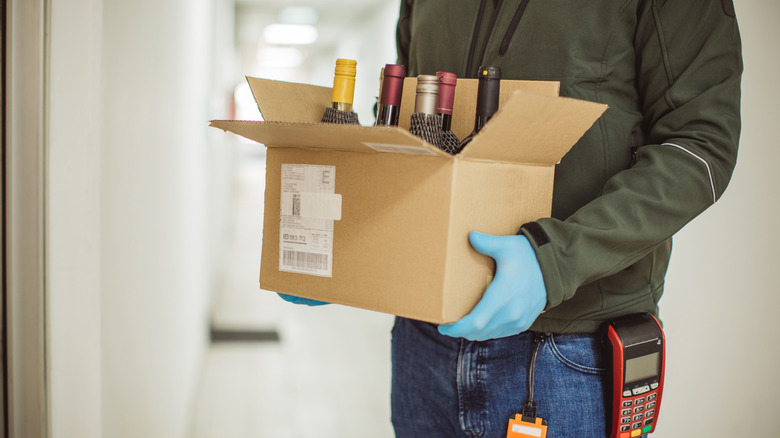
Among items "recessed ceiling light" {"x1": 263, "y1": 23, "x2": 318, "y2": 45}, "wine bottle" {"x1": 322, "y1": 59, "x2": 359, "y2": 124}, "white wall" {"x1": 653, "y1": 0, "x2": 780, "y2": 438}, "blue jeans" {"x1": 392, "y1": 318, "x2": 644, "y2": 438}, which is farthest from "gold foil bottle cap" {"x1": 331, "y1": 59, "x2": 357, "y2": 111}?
"recessed ceiling light" {"x1": 263, "y1": 23, "x2": 318, "y2": 45}

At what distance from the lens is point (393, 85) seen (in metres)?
0.72

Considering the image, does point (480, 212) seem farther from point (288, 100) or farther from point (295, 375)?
point (295, 375)

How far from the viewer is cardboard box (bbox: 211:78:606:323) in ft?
1.98

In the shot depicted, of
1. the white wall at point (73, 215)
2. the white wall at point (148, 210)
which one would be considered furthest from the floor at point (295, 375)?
the white wall at point (73, 215)

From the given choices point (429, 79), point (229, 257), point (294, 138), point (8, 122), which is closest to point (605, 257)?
point (429, 79)

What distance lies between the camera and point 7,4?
810mm

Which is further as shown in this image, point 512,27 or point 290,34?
point 290,34

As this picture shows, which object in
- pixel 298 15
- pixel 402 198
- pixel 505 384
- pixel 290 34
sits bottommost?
pixel 505 384

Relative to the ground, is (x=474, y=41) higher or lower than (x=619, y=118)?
higher

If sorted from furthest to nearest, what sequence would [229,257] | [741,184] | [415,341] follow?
[229,257], [741,184], [415,341]

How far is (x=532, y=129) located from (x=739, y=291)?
3.88 ft

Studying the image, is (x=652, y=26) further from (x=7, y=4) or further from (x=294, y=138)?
(x=7, y=4)

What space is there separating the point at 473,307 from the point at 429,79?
0.30 metres

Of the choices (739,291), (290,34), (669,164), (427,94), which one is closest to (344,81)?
(427,94)
